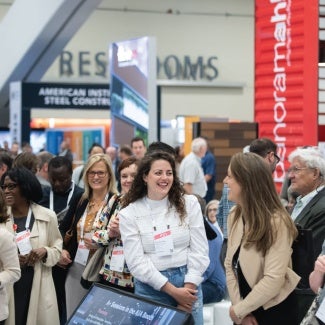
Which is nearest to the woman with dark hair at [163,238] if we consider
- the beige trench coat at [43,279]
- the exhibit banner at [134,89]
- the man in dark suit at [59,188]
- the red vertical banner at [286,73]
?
the beige trench coat at [43,279]

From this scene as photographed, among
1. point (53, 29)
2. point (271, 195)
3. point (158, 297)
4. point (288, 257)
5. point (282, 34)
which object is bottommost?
point (158, 297)

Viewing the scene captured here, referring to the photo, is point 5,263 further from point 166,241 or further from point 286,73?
point 286,73

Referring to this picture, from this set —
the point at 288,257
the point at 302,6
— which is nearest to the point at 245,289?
the point at 288,257

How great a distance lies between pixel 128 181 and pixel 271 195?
66.1 inches

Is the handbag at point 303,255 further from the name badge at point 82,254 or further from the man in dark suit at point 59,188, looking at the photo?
the man in dark suit at point 59,188

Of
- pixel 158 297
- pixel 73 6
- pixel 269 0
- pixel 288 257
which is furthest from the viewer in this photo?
pixel 73 6

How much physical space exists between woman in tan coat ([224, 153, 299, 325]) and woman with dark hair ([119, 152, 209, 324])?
42 cm

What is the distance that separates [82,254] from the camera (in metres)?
5.24

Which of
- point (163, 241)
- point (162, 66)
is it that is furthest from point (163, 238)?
point (162, 66)

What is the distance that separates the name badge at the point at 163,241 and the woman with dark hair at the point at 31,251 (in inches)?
38.8

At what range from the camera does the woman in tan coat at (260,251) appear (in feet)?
12.3

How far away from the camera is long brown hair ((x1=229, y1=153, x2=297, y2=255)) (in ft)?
12.3

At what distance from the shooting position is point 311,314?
3418 mm

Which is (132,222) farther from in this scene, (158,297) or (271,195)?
(271,195)
